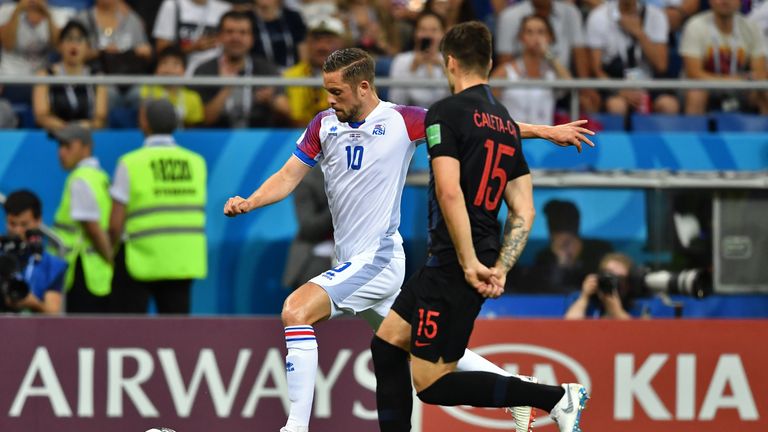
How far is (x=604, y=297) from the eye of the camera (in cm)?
1026

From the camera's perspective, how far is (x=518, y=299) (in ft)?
35.1

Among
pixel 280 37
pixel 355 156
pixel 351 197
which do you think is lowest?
pixel 351 197

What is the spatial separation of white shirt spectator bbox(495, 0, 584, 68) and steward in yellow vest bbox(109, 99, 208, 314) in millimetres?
2976

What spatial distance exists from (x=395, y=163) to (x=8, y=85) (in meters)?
4.78

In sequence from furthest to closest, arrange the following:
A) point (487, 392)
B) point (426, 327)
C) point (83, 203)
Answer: point (83, 203) → point (487, 392) → point (426, 327)

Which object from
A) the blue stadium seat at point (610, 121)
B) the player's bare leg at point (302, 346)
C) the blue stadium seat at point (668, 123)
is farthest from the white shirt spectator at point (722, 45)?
the player's bare leg at point (302, 346)

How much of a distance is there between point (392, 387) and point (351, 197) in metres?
1.04

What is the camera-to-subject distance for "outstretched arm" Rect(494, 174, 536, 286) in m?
7.00

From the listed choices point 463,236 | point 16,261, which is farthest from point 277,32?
point 463,236

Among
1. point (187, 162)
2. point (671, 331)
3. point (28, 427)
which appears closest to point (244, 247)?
point (187, 162)

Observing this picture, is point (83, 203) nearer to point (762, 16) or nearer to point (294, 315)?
point (294, 315)

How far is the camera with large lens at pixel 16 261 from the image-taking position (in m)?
10.1

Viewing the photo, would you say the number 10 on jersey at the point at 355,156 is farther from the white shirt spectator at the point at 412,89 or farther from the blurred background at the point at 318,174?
the white shirt spectator at the point at 412,89

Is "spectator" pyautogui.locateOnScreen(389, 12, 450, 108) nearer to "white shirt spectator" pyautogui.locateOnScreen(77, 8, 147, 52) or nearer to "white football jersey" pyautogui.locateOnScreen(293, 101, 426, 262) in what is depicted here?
"white shirt spectator" pyautogui.locateOnScreen(77, 8, 147, 52)
